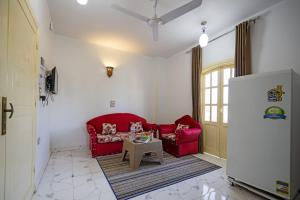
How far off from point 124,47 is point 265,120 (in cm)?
380

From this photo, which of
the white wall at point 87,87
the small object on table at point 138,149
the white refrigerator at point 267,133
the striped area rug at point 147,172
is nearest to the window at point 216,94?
the striped area rug at point 147,172

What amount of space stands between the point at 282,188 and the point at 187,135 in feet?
6.07

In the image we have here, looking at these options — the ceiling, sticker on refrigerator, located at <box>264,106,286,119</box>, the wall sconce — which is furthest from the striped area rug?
the ceiling

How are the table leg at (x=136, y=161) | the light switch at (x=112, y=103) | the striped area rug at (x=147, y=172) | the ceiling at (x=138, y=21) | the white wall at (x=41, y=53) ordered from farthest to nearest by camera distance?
the light switch at (x=112, y=103) < the table leg at (x=136, y=161) < the ceiling at (x=138, y=21) < the striped area rug at (x=147, y=172) < the white wall at (x=41, y=53)

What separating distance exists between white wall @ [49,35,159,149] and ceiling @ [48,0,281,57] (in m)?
0.35

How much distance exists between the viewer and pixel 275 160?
1.83 metres

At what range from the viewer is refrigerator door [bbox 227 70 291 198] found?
177 cm

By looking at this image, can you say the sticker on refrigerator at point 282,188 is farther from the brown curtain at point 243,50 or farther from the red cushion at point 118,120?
the red cushion at point 118,120

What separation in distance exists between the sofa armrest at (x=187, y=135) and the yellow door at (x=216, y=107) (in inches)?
15.2

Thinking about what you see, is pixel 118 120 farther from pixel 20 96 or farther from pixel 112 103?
pixel 20 96

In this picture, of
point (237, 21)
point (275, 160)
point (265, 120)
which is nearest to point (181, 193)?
point (275, 160)

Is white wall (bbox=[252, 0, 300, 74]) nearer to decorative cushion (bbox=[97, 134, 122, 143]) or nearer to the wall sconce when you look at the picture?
decorative cushion (bbox=[97, 134, 122, 143])

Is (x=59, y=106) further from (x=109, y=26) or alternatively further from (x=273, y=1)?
(x=273, y=1)

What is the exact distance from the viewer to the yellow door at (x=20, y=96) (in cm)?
120
